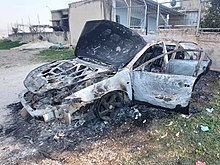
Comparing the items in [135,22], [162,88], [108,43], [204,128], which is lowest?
[204,128]

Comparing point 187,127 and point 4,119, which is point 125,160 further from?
point 4,119

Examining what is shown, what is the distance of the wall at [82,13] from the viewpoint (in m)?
14.5

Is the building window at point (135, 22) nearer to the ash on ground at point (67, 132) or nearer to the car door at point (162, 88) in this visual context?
the ash on ground at point (67, 132)

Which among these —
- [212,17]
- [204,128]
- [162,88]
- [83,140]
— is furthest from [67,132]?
[212,17]

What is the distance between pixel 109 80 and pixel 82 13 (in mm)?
13625

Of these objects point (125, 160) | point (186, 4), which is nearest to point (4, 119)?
point (125, 160)

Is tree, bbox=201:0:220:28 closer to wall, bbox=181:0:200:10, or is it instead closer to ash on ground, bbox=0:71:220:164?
ash on ground, bbox=0:71:220:164

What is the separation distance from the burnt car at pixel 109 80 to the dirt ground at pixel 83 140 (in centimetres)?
32

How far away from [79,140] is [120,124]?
891 millimetres

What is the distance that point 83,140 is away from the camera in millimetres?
3854

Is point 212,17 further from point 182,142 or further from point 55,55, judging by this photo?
point 55,55

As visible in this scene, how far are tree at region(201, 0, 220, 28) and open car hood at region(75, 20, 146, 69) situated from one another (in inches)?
206

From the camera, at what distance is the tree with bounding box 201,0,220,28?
8750 millimetres

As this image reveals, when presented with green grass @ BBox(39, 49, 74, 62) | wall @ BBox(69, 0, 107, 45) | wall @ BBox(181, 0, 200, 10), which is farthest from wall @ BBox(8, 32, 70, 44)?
wall @ BBox(181, 0, 200, 10)
